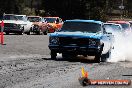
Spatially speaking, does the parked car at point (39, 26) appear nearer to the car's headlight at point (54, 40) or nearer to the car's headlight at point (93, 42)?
the car's headlight at point (54, 40)

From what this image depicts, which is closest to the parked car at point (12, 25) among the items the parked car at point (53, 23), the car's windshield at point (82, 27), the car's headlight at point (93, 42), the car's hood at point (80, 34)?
the parked car at point (53, 23)

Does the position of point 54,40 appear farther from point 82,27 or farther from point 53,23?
point 53,23

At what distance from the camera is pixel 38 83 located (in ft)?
32.3

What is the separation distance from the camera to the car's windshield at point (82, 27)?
17828mm

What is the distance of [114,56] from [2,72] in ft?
29.8

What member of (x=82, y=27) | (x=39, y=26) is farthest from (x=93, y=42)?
(x=39, y=26)

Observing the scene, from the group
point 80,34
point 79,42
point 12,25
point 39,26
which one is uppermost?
point 80,34

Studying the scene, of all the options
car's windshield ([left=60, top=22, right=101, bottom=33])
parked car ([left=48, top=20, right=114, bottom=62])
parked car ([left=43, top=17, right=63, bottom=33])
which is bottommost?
parked car ([left=43, top=17, right=63, bottom=33])

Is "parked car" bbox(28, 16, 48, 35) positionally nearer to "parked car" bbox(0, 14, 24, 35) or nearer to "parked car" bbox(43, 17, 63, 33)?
"parked car" bbox(43, 17, 63, 33)

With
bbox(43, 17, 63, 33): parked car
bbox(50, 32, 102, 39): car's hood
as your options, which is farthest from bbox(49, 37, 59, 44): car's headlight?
bbox(43, 17, 63, 33): parked car

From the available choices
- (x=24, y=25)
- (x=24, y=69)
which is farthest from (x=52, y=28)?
(x=24, y=69)

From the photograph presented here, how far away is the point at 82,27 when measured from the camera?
59.0 ft

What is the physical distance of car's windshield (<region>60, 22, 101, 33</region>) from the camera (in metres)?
17.8

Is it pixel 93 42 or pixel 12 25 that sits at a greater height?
pixel 93 42
